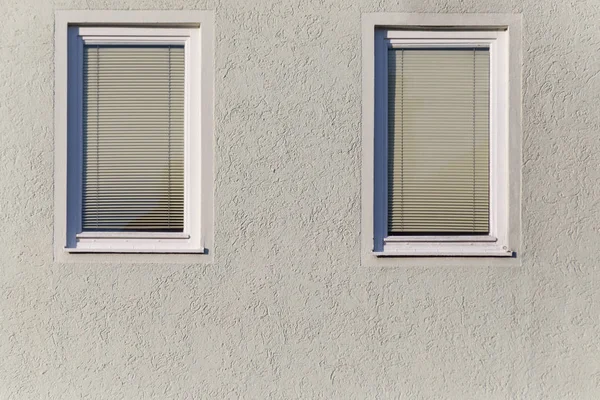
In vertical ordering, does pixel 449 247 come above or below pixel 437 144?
below

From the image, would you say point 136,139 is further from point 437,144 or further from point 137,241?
point 437,144

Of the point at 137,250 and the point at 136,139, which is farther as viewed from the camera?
the point at 136,139

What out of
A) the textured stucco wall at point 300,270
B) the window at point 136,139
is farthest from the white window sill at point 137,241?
the textured stucco wall at point 300,270

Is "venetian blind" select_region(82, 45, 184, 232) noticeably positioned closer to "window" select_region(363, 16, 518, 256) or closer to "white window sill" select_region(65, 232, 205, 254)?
"white window sill" select_region(65, 232, 205, 254)

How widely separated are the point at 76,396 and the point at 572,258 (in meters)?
3.63

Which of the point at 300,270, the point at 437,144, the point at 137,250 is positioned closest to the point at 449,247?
the point at 437,144

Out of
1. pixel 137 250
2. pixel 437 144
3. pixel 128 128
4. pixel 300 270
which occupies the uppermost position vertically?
pixel 128 128

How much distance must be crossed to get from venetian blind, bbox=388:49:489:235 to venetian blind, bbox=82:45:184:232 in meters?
1.56

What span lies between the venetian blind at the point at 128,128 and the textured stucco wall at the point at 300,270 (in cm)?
30

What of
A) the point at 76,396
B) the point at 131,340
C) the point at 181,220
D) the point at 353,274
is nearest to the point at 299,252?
the point at 353,274

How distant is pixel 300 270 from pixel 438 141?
4.49ft

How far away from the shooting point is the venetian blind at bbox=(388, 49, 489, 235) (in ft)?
18.2

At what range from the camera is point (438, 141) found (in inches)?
219

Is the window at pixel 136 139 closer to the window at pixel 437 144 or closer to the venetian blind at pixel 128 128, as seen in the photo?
the venetian blind at pixel 128 128
